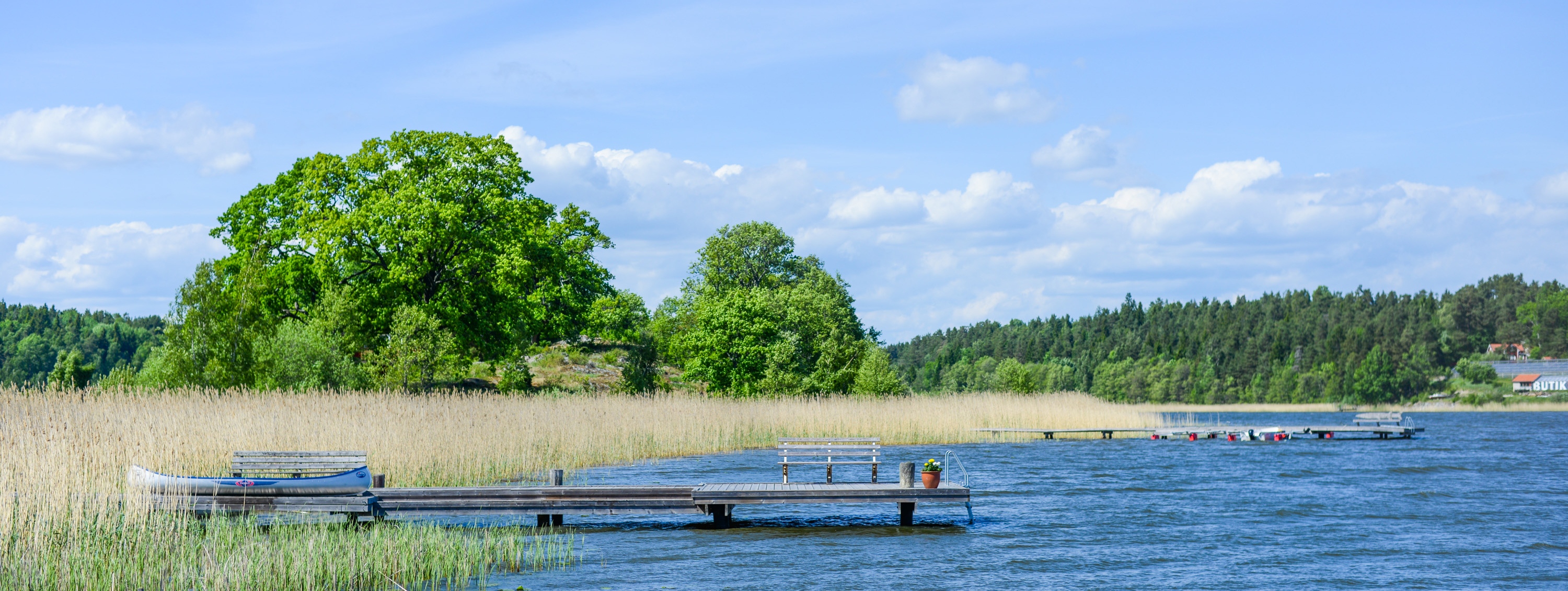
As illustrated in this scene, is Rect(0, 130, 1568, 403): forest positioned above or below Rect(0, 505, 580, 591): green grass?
above

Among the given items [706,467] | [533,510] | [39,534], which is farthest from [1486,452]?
[39,534]

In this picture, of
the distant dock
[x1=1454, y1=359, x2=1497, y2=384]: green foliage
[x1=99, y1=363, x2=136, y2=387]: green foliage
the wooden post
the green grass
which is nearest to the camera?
the green grass

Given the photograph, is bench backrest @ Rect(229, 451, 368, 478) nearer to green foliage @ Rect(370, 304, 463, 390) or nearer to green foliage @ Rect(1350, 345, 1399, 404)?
green foliage @ Rect(370, 304, 463, 390)

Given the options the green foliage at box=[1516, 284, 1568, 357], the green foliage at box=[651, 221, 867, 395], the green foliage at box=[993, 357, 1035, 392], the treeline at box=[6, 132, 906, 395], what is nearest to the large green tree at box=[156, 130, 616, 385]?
the treeline at box=[6, 132, 906, 395]

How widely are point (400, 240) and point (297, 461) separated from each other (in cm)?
2225

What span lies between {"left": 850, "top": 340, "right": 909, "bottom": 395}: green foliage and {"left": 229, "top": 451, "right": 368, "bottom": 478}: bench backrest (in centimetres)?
3127

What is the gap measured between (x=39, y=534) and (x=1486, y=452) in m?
38.3

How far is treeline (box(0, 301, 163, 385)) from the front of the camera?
10419cm

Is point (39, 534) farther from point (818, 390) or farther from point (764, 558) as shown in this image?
point (818, 390)

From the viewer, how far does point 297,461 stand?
14789mm

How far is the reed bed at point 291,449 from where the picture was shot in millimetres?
9469

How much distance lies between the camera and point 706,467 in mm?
24875

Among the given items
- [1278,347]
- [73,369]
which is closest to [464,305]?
[73,369]

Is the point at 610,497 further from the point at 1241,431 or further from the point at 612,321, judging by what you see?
the point at 1241,431
